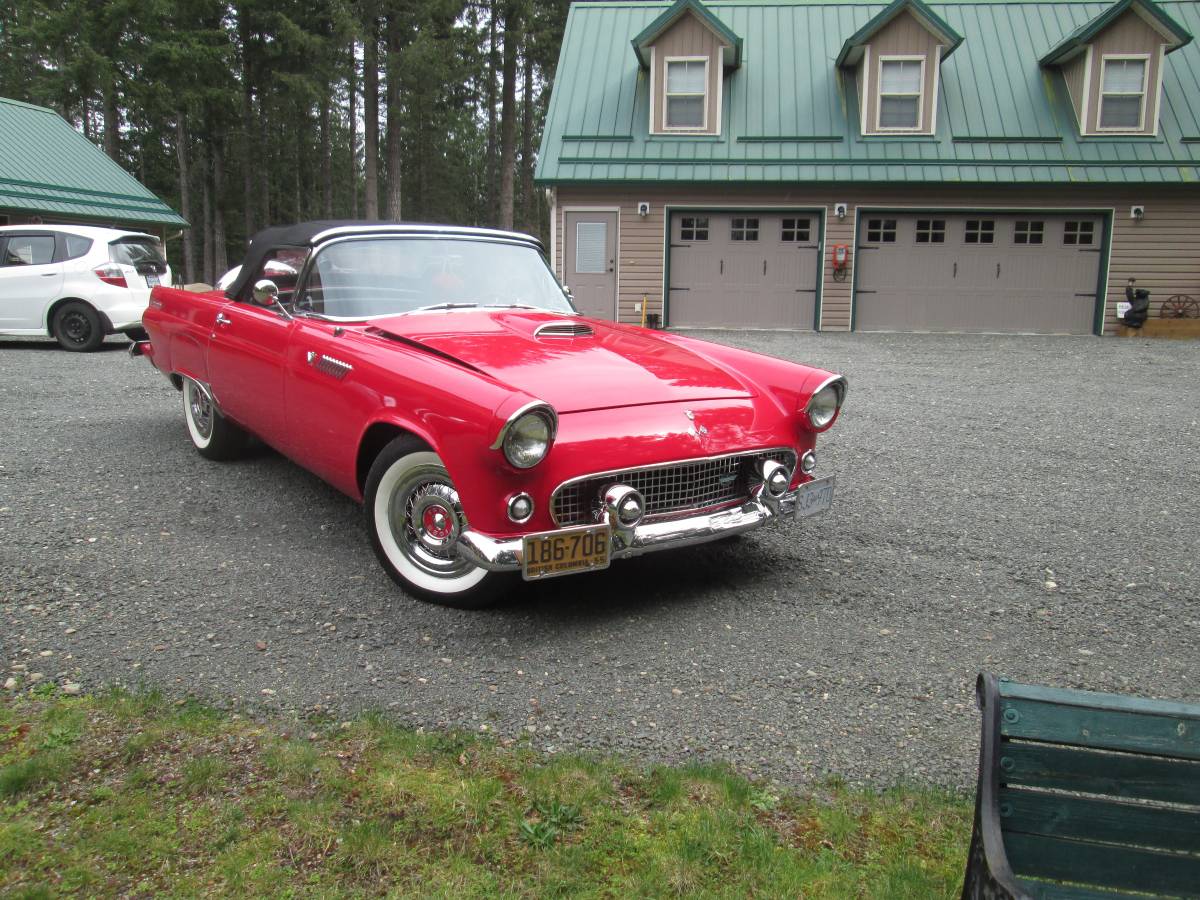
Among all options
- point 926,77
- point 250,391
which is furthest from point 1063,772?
point 926,77

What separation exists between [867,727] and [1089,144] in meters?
16.8

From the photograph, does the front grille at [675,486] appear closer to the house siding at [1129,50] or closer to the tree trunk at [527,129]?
the house siding at [1129,50]

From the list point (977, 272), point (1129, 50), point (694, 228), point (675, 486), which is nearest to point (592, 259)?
point (694, 228)

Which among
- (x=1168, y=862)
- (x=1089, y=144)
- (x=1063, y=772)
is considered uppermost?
(x=1089, y=144)

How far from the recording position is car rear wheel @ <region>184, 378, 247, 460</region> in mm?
5586

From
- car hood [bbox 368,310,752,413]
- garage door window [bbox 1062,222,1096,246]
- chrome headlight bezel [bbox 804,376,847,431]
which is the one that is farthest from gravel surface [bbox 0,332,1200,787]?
garage door window [bbox 1062,222,1096,246]

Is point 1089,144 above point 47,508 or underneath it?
above

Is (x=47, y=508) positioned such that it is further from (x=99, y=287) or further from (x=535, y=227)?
(x=535, y=227)

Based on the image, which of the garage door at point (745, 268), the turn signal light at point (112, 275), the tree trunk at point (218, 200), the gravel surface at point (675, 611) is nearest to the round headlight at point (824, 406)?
the gravel surface at point (675, 611)

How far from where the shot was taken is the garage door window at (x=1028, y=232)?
1655 centimetres

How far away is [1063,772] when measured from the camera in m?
1.58

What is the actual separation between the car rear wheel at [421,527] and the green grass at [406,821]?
0.89 meters

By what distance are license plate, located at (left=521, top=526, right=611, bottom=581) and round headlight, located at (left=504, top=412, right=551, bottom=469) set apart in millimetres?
266

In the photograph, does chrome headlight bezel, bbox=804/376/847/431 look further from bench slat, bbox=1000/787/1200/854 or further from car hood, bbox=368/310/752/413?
bench slat, bbox=1000/787/1200/854
